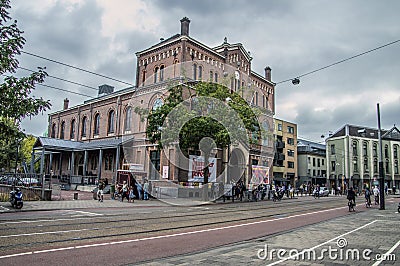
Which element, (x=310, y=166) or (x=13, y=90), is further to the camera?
(x=310, y=166)

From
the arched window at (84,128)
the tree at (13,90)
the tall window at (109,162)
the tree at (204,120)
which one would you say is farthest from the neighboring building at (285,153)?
the tree at (13,90)

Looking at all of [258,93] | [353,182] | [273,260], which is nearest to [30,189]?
[273,260]

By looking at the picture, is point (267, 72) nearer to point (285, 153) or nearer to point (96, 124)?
point (285, 153)

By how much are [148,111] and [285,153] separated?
123 ft

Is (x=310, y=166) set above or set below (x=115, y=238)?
above

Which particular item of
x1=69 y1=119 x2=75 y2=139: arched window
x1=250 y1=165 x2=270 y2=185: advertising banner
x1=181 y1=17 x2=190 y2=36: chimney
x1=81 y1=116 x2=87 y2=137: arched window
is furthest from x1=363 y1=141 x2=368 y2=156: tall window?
x1=69 y1=119 x2=75 y2=139: arched window

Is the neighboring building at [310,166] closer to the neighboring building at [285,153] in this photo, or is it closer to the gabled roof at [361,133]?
the gabled roof at [361,133]

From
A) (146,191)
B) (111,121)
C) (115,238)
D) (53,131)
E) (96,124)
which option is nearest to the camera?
(115,238)

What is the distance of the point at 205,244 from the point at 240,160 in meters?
32.5

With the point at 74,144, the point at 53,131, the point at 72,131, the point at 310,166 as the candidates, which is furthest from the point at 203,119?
the point at 310,166

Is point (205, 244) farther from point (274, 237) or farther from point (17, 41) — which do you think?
point (17, 41)

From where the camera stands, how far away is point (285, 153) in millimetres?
58031

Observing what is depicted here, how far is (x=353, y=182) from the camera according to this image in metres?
63.3

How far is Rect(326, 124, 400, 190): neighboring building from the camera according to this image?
6312cm
